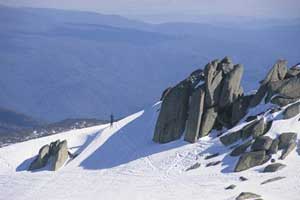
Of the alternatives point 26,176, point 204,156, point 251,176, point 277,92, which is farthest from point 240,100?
point 26,176

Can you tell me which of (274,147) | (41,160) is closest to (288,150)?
→ (274,147)

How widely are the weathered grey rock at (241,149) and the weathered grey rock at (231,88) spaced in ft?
30.8

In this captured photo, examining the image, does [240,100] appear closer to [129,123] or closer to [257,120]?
[257,120]

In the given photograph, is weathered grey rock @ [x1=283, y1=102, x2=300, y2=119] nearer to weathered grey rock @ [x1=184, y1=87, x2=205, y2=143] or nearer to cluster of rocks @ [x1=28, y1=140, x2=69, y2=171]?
weathered grey rock @ [x1=184, y1=87, x2=205, y2=143]

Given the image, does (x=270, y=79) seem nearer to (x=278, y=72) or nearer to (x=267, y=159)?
(x=278, y=72)

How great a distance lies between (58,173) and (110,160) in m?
6.01

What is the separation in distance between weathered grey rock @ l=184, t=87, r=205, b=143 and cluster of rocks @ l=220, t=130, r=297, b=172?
280 inches

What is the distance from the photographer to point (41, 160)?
233 ft

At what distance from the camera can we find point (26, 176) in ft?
221

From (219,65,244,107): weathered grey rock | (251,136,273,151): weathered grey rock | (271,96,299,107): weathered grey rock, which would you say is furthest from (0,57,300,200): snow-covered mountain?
(219,65,244,107): weathered grey rock

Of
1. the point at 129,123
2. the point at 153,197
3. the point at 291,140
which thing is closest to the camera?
the point at 153,197

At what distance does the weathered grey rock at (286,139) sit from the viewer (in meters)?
55.4

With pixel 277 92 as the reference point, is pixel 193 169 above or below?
below

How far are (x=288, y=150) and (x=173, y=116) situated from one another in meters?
16.7
